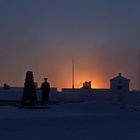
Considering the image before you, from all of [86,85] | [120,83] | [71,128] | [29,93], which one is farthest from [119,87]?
[71,128]

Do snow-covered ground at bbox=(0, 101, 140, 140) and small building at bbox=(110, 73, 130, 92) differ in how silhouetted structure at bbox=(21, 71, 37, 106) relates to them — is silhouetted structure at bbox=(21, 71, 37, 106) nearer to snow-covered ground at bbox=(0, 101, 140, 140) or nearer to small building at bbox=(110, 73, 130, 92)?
snow-covered ground at bbox=(0, 101, 140, 140)

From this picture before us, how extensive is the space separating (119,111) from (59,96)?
24.7 metres

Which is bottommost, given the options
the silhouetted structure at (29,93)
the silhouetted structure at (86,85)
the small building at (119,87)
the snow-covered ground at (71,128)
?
the snow-covered ground at (71,128)

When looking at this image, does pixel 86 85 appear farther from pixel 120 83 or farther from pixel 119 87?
pixel 120 83

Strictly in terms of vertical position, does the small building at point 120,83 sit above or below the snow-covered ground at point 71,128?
above

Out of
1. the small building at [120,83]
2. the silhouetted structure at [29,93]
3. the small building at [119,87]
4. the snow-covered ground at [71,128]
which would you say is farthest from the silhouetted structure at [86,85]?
the snow-covered ground at [71,128]

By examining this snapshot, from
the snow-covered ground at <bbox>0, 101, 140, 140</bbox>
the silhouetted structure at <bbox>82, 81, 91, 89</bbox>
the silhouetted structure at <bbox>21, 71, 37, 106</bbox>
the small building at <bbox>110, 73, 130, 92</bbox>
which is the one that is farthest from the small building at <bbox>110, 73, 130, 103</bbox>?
the snow-covered ground at <bbox>0, 101, 140, 140</bbox>

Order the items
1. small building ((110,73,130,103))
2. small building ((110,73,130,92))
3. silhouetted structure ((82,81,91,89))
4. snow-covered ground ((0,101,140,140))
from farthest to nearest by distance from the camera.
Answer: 1. silhouetted structure ((82,81,91,89))
2. small building ((110,73,130,92))
3. small building ((110,73,130,103))
4. snow-covered ground ((0,101,140,140))

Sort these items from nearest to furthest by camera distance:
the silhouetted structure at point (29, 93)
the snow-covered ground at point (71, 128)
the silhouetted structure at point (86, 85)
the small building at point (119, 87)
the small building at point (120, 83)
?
the snow-covered ground at point (71, 128), the silhouetted structure at point (29, 93), the small building at point (119, 87), the small building at point (120, 83), the silhouetted structure at point (86, 85)

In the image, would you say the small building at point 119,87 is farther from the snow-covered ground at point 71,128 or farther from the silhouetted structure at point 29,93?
the snow-covered ground at point 71,128

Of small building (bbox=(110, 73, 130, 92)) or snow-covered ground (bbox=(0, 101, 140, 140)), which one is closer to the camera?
snow-covered ground (bbox=(0, 101, 140, 140))

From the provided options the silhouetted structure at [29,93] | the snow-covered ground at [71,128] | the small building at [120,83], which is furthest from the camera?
the small building at [120,83]

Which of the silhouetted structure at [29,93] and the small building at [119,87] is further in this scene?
the small building at [119,87]

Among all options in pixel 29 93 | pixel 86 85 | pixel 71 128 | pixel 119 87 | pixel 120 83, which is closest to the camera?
pixel 71 128
